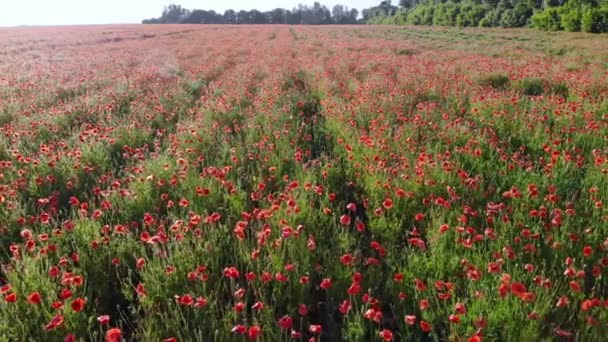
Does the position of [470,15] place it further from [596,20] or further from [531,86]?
[531,86]

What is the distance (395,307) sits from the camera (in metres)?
2.70

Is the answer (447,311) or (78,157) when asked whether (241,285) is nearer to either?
(447,311)

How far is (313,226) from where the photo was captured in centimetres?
342

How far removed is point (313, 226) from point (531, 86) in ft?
27.1

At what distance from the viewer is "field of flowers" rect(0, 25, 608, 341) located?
2371 millimetres

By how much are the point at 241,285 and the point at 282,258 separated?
358 mm

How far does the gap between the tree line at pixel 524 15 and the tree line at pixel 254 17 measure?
31.4 meters

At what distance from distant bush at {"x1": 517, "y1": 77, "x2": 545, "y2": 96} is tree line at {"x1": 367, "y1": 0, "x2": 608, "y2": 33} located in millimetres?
26112

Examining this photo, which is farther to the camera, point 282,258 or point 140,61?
point 140,61

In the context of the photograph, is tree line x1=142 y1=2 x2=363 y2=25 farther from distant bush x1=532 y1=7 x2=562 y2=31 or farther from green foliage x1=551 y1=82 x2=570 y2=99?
green foliage x1=551 y1=82 x2=570 y2=99

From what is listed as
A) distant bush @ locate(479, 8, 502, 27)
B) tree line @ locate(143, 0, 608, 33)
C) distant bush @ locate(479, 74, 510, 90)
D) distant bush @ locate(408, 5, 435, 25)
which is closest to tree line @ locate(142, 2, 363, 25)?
tree line @ locate(143, 0, 608, 33)

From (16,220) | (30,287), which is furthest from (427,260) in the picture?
(16,220)

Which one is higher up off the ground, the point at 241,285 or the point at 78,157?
the point at 78,157

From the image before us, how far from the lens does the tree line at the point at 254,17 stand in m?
88.2
